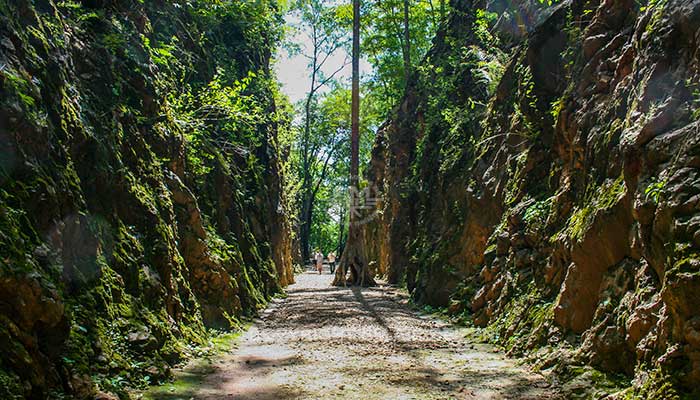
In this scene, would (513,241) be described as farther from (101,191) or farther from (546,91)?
(101,191)

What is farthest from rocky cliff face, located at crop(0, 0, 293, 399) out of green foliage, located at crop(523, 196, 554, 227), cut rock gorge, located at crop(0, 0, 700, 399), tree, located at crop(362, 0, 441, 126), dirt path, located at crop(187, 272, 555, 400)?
tree, located at crop(362, 0, 441, 126)

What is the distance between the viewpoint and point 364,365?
7691 millimetres

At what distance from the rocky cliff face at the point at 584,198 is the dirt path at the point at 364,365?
686 millimetres

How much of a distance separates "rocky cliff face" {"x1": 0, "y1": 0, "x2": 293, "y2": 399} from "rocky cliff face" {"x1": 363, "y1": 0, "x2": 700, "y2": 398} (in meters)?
4.88

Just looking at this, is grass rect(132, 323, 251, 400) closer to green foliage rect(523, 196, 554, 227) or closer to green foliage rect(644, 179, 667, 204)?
green foliage rect(644, 179, 667, 204)

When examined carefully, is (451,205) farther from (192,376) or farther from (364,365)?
(192,376)

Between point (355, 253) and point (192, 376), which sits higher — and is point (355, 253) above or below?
above

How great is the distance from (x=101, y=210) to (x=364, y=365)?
399 cm

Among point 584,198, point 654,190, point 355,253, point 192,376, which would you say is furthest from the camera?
point 355,253

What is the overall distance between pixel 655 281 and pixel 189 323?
6394mm

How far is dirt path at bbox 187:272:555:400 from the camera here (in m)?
6.28

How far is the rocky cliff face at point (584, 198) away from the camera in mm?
4965
